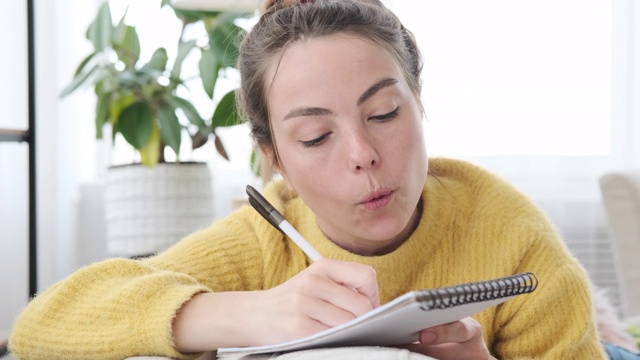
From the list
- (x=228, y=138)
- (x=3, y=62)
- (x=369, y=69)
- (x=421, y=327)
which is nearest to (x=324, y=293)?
(x=421, y=327)

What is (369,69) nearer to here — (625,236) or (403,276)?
(403,276)

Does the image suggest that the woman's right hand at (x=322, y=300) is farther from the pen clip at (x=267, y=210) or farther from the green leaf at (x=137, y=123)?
the green leaf at (x=137, y=123)

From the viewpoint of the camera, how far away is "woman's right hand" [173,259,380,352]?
0.81 metres

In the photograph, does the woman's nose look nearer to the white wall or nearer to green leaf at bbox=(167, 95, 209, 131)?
green leaf at bbox=(167, 95, 209, 131)

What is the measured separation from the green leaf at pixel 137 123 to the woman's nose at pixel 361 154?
1600 mm

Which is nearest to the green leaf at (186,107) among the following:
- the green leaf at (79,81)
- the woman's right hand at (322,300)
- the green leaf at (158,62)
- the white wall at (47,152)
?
the green leaf at (158,62)

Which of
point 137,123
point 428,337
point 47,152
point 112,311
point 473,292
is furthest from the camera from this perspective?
point 47,152

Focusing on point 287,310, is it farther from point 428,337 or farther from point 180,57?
point 180,57

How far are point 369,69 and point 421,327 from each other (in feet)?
1.27

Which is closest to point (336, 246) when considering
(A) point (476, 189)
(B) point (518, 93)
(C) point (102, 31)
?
(A) point (476, 189)

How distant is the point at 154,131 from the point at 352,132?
1.71 m

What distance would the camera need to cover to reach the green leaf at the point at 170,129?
8.19ft

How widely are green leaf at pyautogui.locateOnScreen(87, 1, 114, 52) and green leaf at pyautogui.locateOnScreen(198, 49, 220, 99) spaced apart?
1.00ft

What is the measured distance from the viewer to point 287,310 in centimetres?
83
